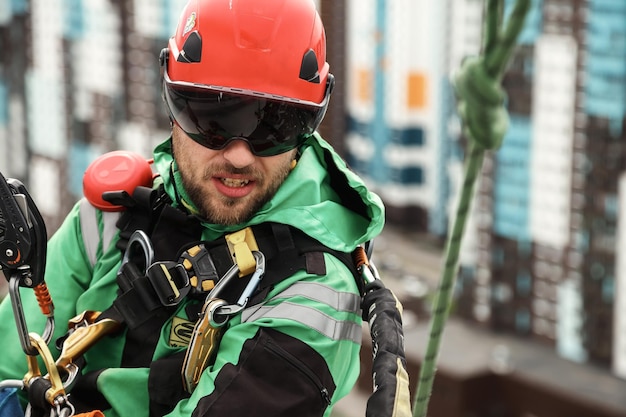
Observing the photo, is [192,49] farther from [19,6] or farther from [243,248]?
[19,6]

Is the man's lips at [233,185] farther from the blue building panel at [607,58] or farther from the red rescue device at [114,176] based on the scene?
the blue building panel at [607,58]

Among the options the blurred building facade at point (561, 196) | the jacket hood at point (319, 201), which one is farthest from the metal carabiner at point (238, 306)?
the blurred building facade at point (561, 196)

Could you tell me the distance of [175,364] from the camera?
5.91 feet

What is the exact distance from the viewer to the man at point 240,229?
169cm

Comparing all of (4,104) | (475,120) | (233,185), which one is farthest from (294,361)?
(4,104)

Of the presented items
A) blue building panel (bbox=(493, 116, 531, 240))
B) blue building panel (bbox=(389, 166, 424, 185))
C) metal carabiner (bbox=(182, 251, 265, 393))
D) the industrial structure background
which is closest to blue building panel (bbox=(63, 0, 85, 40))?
the industrial structure background

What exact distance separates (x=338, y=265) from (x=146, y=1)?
20.1m

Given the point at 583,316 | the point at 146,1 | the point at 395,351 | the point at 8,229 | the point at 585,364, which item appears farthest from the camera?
the point at 146,1

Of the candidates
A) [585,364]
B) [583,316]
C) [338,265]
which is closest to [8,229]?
[338,265]

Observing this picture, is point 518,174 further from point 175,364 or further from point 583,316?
point 175,364

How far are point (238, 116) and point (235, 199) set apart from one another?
0.15m

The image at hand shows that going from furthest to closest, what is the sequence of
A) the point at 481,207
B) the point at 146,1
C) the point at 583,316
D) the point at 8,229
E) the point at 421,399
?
1. the point at 146,1
2. the point at 481,207
3. the point at 583,316
4. the point at 421,399
5. the point at 8,229

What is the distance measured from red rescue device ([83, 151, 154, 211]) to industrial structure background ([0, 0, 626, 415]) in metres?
6.66

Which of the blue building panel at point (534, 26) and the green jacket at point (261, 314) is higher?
the green jacket at point (261, 314)
